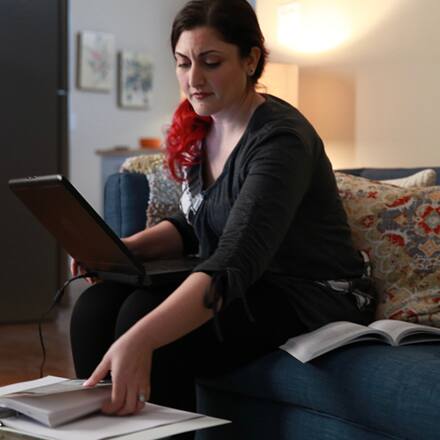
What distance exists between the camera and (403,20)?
296 cm

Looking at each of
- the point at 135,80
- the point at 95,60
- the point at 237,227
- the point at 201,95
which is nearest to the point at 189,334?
the point at 237,227

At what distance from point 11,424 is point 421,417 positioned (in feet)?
2.01

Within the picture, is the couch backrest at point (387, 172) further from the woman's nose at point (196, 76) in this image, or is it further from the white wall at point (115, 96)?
the white wall at point (115, 96)

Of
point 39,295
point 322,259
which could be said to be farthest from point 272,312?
point 39,295

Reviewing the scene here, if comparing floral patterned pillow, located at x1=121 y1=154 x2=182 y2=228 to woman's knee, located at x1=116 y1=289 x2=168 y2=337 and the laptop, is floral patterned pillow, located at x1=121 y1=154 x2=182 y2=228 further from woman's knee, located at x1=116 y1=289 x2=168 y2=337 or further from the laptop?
woman's knee, located at x1=116 y1=289 x2=168 y2=337

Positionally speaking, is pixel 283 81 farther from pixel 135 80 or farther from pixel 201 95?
pixel 135 80

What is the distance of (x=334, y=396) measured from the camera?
142 centimetres

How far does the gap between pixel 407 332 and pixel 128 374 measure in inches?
25.8

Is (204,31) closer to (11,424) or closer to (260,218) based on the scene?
(260,218)

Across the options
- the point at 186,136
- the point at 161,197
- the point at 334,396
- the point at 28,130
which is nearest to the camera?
the point at 334,396

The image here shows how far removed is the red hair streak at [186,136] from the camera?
1.84 m

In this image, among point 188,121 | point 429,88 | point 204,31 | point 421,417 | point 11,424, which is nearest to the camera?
point 11,424

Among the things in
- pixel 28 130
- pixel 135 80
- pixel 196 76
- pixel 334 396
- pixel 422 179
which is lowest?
pixel 334 396

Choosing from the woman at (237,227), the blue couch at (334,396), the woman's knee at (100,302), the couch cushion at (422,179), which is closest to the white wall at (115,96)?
the couch cushion at (422,179)
